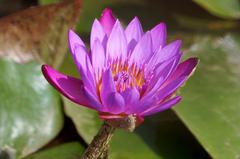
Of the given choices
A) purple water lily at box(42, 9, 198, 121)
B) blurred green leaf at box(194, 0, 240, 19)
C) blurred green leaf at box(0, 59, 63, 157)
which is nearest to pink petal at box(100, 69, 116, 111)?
purple water lily at box(42, 9, 198, 121)

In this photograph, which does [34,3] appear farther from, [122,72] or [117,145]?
[122,72]

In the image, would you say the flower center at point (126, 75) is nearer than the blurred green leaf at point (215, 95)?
Yes

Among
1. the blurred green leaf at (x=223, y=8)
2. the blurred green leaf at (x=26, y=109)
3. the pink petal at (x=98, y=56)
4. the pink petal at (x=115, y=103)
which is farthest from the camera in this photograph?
the blurred green leaf at (x=223, y=8)

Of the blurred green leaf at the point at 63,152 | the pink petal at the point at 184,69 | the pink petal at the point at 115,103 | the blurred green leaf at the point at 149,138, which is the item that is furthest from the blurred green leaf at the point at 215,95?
the pink petal at the point at 115,103

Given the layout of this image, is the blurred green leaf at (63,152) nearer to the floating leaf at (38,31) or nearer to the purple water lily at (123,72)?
the floating leaf at (38,31)

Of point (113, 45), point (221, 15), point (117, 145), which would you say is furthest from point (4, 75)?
point (221, 15)

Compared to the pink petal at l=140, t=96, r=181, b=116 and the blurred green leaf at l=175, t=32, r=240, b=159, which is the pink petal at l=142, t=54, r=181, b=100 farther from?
the blurred green leaf at l=175, t=32, r=240, b=159
